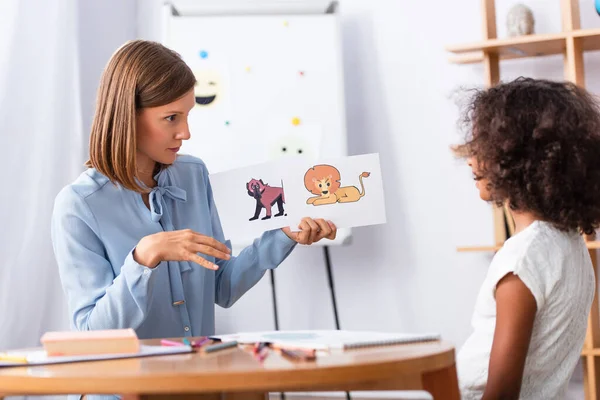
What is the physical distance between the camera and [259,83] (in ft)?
9.87

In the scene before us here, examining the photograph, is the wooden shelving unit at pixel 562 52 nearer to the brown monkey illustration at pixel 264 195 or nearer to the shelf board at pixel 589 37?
the shelf board at pixel 589 37

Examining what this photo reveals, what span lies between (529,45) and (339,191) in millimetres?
1482

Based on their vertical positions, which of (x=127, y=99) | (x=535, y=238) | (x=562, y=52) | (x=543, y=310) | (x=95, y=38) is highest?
(x=95, y=38)

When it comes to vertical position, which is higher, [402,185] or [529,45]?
[529,45]

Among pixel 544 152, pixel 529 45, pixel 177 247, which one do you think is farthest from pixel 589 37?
pixel 177 247

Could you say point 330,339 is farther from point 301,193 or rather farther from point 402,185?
point 402,185

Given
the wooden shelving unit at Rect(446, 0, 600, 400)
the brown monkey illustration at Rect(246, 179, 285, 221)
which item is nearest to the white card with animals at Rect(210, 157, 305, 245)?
the brown monkey illustration at Rect(246, 179, 285, 221)

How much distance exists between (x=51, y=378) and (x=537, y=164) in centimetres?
83

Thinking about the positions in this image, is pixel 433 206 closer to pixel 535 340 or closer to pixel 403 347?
pixel 535 340

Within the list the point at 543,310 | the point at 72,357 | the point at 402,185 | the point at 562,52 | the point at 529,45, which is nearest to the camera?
the point at 72,357

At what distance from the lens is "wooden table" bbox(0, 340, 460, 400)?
853 millimetres

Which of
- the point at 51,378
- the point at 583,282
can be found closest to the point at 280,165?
the point at 583,282

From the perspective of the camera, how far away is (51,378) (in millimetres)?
888

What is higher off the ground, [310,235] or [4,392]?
[310,235]
